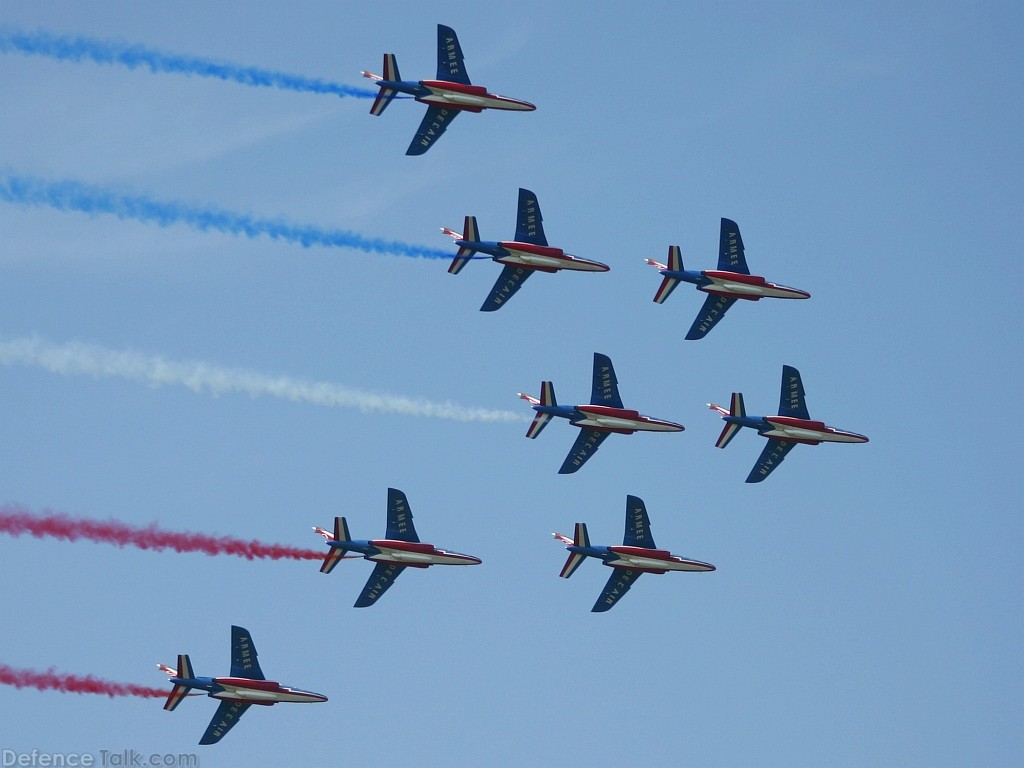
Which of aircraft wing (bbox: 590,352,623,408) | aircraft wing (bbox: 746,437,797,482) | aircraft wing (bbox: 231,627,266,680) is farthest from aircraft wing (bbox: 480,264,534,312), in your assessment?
aircraft wing (bbox: 231,627,266,680)

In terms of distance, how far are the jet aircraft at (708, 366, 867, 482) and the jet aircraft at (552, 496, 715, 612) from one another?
653 centimetres

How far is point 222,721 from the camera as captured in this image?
104875mm

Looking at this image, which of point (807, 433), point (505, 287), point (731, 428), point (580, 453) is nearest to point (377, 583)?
point (580, 453)

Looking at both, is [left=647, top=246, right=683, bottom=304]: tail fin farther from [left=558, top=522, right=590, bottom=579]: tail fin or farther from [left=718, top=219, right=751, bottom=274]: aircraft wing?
[left=558, top=522, right=590, bottom=579]: tail fin

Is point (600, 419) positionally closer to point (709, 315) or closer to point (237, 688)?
point (709, 315)

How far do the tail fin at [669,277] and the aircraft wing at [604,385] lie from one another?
491 centimetres

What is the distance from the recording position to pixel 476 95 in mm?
105438

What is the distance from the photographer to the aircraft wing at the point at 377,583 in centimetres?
10650

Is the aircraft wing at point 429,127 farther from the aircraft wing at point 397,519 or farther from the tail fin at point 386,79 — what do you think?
the aircraft wing at point 397,519

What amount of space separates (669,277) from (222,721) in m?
35.6

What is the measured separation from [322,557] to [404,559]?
5.18 metres

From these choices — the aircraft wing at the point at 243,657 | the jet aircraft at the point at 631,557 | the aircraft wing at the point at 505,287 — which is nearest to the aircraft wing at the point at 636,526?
the jet aircraft at the point at 631,557

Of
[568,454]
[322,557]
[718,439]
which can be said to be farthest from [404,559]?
[718,439]

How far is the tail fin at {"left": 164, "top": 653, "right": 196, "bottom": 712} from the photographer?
100 metres
